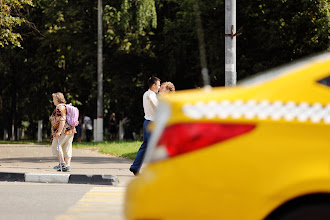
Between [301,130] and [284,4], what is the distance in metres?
26.1

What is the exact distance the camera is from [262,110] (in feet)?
13.6

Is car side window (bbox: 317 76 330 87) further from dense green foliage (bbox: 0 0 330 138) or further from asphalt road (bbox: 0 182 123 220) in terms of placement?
dense green foliage (bbox: 0 0 330 138)

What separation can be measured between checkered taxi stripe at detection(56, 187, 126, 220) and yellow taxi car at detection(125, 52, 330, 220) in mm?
4006

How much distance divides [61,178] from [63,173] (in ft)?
3.58

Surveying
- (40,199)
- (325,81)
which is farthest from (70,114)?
(325,81)

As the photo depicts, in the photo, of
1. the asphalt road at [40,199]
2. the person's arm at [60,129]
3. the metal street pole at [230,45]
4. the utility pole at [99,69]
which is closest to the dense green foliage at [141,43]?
the utility pole at [99,69]

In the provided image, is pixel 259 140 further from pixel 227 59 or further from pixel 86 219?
pixel 227 59

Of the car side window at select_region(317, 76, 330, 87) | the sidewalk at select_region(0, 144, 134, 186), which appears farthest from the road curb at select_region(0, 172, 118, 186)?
the car side window at select_region(317, 76, 330, 87)

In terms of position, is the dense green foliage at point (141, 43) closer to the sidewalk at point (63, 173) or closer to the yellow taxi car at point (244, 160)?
the sidewalk at point (63, 173)

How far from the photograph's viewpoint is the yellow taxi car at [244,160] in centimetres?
403

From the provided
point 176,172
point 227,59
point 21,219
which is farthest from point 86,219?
point 227,59

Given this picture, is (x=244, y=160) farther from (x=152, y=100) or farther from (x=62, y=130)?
(x=62, y=130)

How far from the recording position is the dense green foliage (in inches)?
1155

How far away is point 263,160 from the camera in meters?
4.05
